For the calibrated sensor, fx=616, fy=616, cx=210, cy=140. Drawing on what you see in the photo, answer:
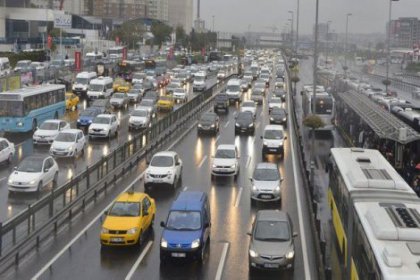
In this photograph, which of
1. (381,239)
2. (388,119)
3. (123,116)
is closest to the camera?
(381,239)

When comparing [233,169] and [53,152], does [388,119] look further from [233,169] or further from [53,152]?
[53,152]

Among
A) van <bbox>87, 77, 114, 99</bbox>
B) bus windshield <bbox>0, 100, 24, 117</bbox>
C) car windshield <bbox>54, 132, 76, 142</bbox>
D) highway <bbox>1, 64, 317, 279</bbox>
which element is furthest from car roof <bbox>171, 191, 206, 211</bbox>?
van <bbox>87, 77, 114, 99</bbox>

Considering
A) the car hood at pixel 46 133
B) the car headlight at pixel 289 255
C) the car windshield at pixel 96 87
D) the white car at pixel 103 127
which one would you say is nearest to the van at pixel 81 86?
the car windshield at pixel 96 87

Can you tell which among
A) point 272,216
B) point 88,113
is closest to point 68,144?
point 88,113

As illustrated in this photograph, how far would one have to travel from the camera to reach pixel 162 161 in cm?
2592

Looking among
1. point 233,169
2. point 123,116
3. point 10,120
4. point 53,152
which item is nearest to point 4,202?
point 53,152

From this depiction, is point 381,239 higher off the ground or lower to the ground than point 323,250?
higher

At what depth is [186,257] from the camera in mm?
16531

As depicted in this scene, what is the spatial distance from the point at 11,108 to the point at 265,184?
1907cm

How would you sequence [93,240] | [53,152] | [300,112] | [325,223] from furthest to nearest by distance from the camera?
1. [300,112]
2. [53,152]
3. [325,223]
4. [93,240]

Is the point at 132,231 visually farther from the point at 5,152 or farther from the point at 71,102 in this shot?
the point at 71,102

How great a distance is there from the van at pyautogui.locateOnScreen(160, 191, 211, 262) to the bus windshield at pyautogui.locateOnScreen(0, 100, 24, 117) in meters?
20.6

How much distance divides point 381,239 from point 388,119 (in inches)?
637

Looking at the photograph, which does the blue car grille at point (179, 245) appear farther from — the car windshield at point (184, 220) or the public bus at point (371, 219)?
the public bus at point (371, 219)
